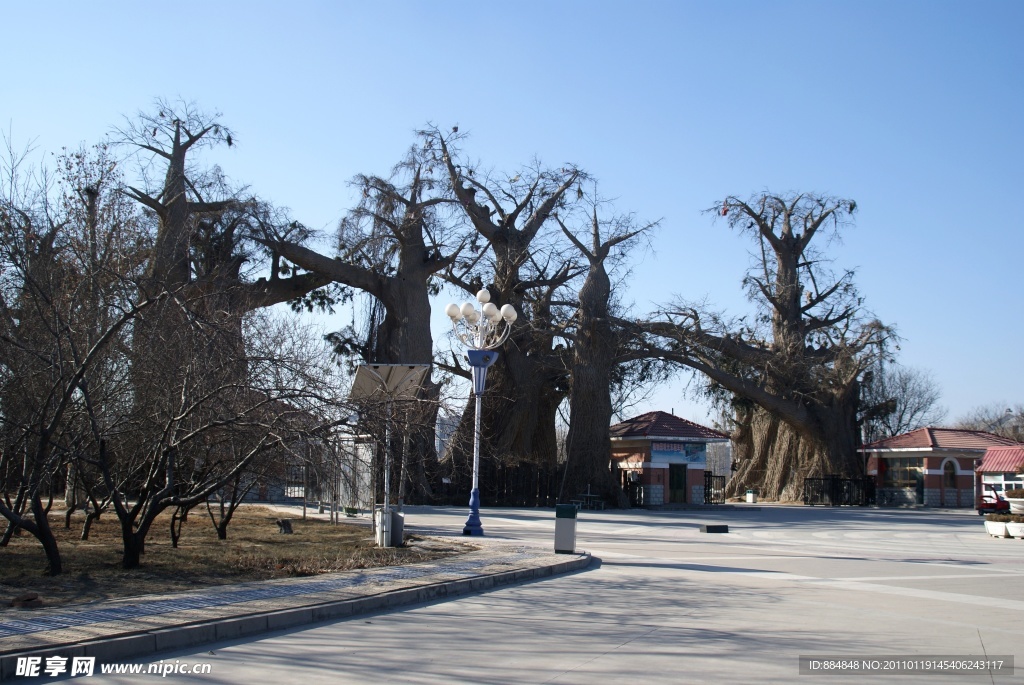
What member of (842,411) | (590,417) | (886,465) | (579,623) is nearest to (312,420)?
(579,623)

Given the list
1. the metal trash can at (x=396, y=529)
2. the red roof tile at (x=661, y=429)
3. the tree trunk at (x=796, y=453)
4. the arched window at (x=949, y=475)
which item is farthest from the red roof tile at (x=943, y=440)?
the metal trash can at (x=396, y=529)

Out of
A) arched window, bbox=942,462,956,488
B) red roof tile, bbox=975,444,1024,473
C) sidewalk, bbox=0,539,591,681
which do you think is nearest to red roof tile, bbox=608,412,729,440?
red roof tile, bbox=975,444,1024,473

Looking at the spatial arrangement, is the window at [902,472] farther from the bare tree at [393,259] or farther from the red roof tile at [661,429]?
the bare tree at [393,259]

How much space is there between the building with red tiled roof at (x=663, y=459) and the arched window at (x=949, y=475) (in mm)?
15391

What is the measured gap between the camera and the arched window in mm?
51281

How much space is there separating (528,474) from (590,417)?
365 centimetres

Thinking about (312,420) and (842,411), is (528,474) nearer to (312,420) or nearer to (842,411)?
(842,411)

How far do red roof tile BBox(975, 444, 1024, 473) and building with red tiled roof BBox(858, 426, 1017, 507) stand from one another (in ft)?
20.8

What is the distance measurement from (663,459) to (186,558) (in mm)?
31603

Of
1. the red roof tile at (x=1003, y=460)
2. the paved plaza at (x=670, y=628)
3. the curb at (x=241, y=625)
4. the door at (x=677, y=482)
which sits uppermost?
→ the red roof tile at (x=1003, y=460)

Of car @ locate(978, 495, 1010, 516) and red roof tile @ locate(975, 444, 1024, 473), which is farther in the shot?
red roof tile @ locate(975, 444, 1024, 473)

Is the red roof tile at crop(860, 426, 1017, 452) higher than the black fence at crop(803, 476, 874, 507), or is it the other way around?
the red roof tile at crop(860, 426, 1017, 452)

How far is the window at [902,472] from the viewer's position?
170 ft

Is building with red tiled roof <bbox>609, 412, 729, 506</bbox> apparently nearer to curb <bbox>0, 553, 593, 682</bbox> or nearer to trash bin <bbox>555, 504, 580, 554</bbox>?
trash bin <bbox>555, 504, 580, 554</bbox>
